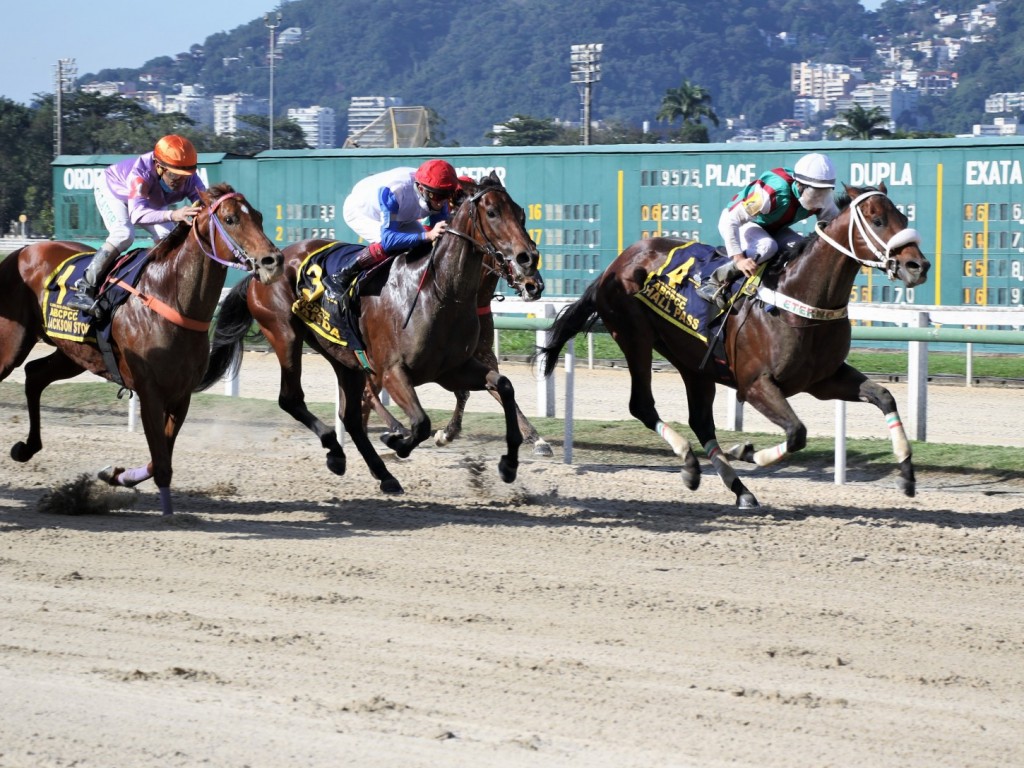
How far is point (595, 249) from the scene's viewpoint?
18.1m

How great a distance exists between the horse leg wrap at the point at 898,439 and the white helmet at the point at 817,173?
3.86 feet

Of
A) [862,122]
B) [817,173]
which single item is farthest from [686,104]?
A: [817,173]

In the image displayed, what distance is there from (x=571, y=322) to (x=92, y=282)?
278cm

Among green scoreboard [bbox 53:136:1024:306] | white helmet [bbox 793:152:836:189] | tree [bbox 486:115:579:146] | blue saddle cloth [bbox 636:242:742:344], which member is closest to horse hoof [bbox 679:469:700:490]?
blue saddle cloth [bbox 636:242:742:344]

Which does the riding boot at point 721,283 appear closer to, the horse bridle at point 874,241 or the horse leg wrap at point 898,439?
the horse bridle at point 874,241

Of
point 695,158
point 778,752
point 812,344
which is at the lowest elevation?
point 778,752

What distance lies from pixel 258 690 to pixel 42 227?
52221mm

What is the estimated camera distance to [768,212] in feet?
24.9

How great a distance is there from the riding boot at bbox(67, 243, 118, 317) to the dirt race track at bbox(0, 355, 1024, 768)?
1.01 m

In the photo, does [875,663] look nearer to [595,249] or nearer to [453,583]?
[453,583]

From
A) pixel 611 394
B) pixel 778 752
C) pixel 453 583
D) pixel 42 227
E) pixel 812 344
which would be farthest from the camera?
pixel 42 227

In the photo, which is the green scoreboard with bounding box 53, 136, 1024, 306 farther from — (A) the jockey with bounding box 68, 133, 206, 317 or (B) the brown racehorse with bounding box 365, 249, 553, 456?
(A) the jockey with bounding box 68, 133, 206, 317

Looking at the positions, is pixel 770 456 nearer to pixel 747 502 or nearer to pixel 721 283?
pixel 747 502

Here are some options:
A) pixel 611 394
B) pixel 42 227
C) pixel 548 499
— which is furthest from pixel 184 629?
pixel 42 227
